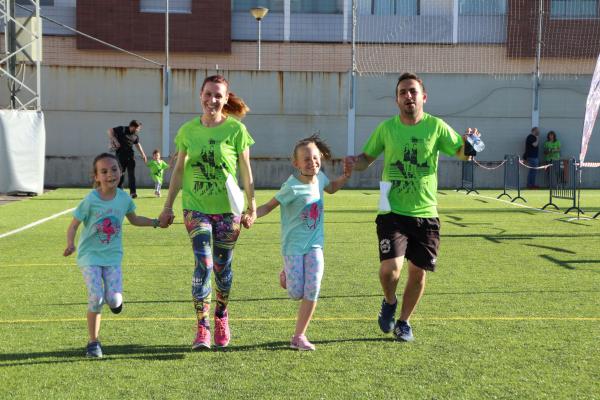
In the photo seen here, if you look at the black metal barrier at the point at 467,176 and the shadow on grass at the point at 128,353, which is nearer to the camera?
the shadow on grass at the point at 128,353

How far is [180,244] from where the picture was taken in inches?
512

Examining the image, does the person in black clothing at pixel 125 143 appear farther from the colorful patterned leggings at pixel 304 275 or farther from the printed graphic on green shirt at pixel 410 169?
the colorful patterned leggings at pixel 304 275

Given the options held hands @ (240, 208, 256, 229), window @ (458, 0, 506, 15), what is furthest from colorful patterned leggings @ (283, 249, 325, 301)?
window @ (458, 0, 506, 15)

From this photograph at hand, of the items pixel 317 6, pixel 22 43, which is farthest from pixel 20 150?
pixel 317 6

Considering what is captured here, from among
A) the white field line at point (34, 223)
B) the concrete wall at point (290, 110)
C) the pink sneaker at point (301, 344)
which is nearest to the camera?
the pink sneaker at point (301, 344)

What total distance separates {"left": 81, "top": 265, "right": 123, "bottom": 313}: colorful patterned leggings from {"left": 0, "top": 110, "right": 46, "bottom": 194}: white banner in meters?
17.9

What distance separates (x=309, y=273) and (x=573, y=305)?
9.27ft

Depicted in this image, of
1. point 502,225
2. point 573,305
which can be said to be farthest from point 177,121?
point 573,305

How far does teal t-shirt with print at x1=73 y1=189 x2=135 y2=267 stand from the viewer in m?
6.10

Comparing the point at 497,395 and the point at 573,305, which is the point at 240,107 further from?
the point at 573,305

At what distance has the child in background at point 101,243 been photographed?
19.9 ft

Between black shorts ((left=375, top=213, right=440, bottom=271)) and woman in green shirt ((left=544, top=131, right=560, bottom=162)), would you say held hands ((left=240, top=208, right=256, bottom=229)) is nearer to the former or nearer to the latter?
black shorts ((left=375, top=213, right=440, bottom=271))

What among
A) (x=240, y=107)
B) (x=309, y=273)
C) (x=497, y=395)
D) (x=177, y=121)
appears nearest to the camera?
(x=497, y=395)

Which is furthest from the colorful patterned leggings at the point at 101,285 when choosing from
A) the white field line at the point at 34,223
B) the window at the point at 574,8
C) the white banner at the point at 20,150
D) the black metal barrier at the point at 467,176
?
the window at the point at 574,8
